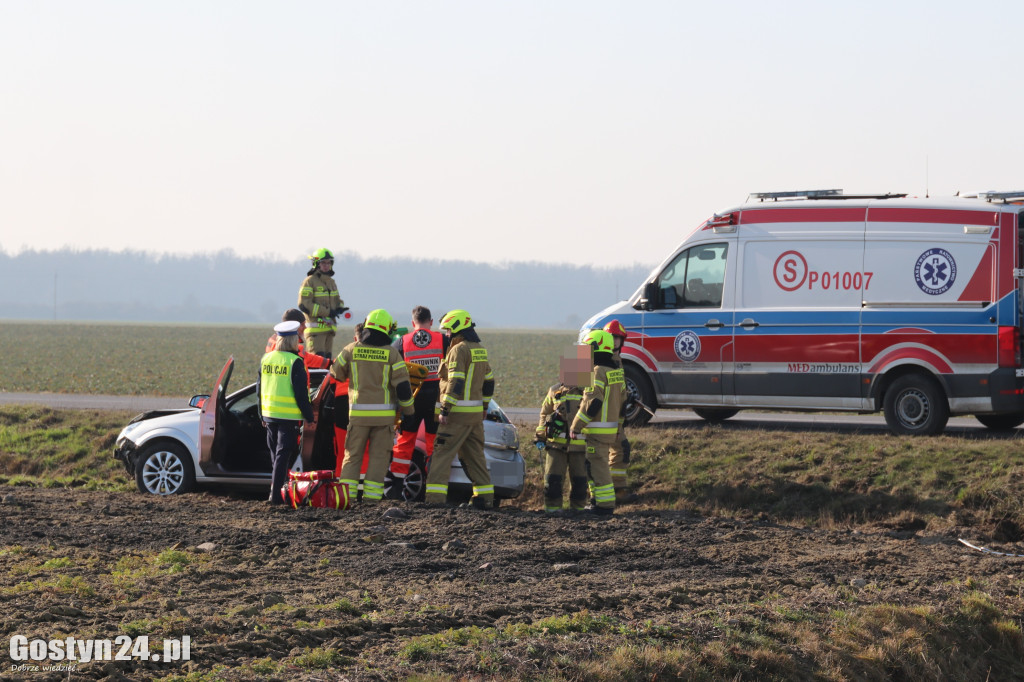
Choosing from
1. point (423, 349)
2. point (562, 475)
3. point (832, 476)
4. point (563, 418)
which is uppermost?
point (423, 349)

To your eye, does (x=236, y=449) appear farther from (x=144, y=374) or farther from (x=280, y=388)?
(x=144, y=374)

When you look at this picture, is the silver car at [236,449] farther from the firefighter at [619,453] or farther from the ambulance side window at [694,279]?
the ambulance side window at [694,279]

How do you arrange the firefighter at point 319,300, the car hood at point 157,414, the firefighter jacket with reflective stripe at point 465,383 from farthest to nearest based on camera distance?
1. the firefighter at point 319,300
2. the car hood at point 157,414
3. the firefighter jacket with reflective stripe at point 465,383

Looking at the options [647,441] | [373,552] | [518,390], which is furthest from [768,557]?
[518,390]

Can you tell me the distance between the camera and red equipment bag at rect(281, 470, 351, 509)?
10.2 metres

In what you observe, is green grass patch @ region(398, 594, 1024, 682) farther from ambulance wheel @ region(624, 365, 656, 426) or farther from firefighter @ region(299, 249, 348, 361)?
firefighter @ region(299, 249, 348, 361)

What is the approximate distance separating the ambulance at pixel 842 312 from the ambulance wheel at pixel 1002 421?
16 millimetres

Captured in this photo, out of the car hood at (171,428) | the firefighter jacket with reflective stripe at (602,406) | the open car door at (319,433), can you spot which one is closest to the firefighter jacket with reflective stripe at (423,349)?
the open car door at (319,433)

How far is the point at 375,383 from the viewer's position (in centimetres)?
1017

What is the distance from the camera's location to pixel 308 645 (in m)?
5.93

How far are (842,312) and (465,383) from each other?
16.7 feet

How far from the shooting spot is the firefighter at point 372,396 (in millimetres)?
10172

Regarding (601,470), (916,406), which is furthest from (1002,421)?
(601,470)

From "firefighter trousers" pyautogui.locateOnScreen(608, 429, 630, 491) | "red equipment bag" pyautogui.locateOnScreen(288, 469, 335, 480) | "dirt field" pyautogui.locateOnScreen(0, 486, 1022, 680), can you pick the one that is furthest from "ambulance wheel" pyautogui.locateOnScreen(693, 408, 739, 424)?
"red equipment bag" pyautogui.locateOnScreen(288, 469, 335, 480)
